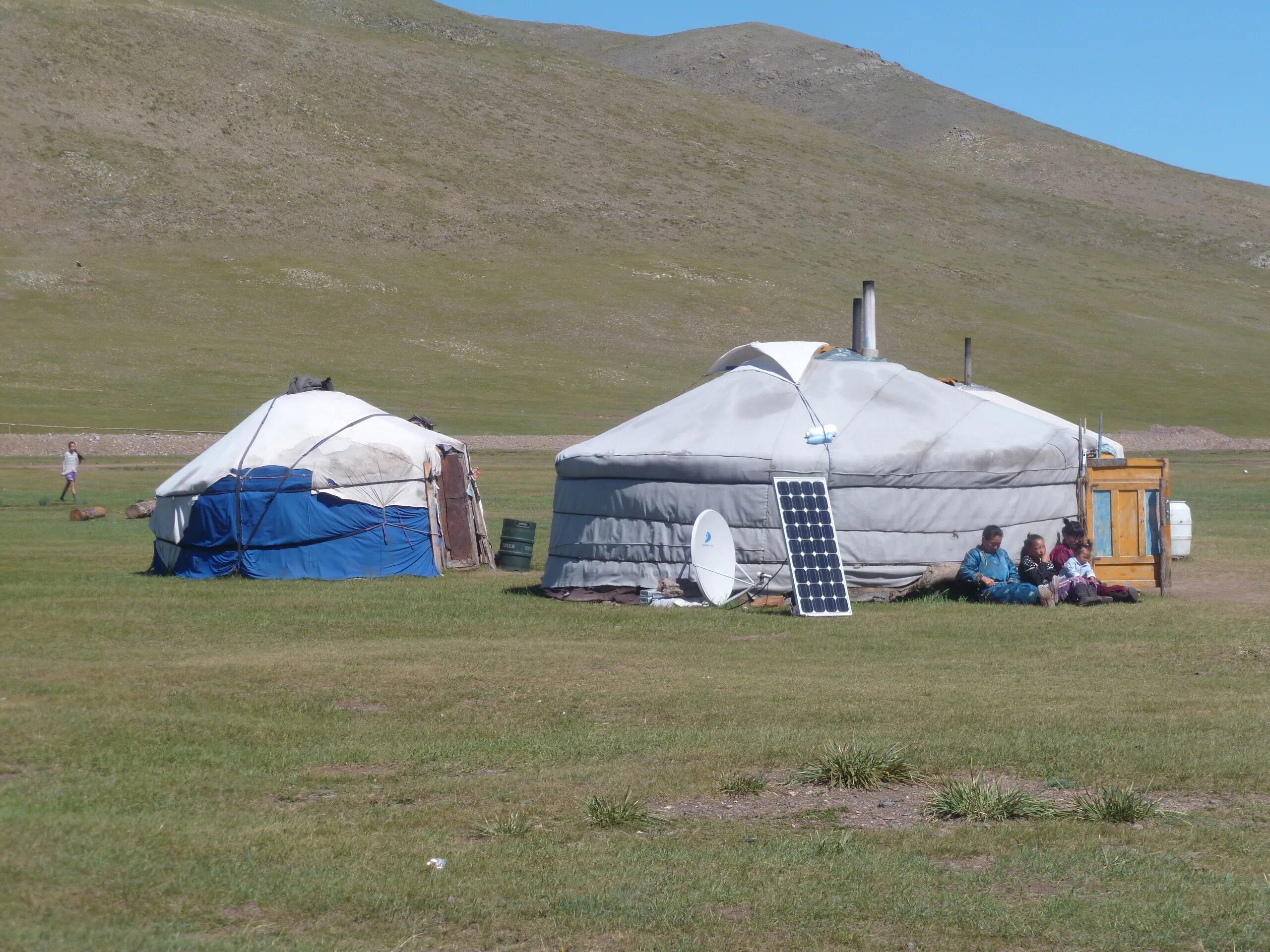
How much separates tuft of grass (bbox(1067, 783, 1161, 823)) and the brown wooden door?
524 inches

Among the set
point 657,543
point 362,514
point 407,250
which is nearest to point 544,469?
point 362,514

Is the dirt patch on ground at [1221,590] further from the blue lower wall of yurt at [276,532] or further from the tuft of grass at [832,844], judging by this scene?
the tuft of grass at [832,844]

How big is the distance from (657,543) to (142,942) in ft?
35.5

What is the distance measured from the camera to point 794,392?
16.2 metres

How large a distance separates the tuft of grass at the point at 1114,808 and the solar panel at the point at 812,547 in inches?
289

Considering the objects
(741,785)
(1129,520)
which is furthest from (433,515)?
(741,785)

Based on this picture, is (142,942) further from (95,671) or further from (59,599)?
(59,599)

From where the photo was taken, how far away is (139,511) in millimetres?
26219

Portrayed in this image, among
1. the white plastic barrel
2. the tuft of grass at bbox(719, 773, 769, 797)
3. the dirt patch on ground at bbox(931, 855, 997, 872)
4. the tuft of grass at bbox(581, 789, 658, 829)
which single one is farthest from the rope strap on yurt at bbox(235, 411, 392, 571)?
the dirt patch on ground at bbox(931, 855, 997, 872)

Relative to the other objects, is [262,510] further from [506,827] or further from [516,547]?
[506,827]

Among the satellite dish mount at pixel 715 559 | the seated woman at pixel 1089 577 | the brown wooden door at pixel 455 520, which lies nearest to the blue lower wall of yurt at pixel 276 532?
the brown wooden door at pixel 455 520

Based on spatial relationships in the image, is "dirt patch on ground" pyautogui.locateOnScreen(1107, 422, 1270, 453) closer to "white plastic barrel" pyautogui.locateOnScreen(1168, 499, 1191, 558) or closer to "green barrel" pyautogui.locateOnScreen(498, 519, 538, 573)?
"white plastic barrel" pyautogui.locateOnScreen(1168, 499, 1191, 558)

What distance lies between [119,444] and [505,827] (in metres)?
38.1

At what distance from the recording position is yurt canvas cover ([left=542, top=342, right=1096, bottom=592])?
15.2 meters
